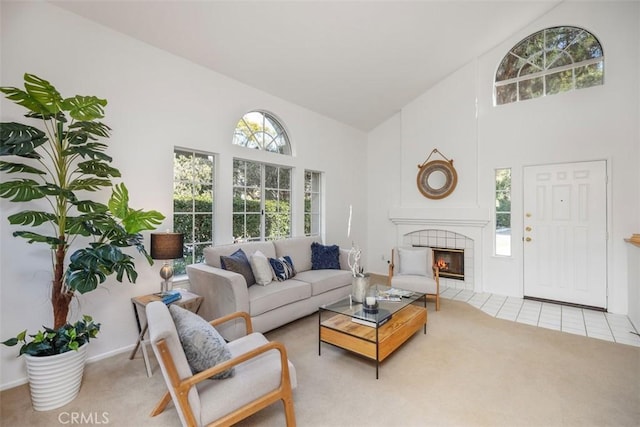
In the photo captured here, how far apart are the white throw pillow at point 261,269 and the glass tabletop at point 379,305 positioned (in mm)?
805

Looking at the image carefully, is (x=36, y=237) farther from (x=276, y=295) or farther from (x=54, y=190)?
(x=276, y=295)

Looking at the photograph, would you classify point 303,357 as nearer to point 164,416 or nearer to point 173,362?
point 164,416

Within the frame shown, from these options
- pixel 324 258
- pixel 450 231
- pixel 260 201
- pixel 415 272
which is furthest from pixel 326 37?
pixel 450 231

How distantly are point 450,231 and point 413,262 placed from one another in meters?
1.24

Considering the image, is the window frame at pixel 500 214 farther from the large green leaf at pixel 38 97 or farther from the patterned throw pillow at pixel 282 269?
the large green leaf at pixel 38 97

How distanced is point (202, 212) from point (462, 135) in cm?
442

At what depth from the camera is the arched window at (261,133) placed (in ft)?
13.1

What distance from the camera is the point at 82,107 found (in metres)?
2.11

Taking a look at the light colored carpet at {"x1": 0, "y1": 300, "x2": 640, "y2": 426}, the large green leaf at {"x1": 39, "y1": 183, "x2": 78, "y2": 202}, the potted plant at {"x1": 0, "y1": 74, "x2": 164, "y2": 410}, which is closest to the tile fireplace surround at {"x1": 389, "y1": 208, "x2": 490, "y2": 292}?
the light colored carpet at {"x1": 0, "y1": 300, "x2": 640, "y2": 426}

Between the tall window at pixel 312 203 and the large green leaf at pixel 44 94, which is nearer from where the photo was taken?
the large green leaf at pixel 44 94

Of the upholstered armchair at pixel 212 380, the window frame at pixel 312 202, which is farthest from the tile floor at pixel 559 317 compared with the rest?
the upholstered armchair at pixel 212 380

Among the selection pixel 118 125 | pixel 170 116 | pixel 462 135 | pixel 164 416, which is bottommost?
pixel 164 416

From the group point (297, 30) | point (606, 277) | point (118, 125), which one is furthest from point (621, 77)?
point (118, 125)

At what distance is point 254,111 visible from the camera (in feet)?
13.6
